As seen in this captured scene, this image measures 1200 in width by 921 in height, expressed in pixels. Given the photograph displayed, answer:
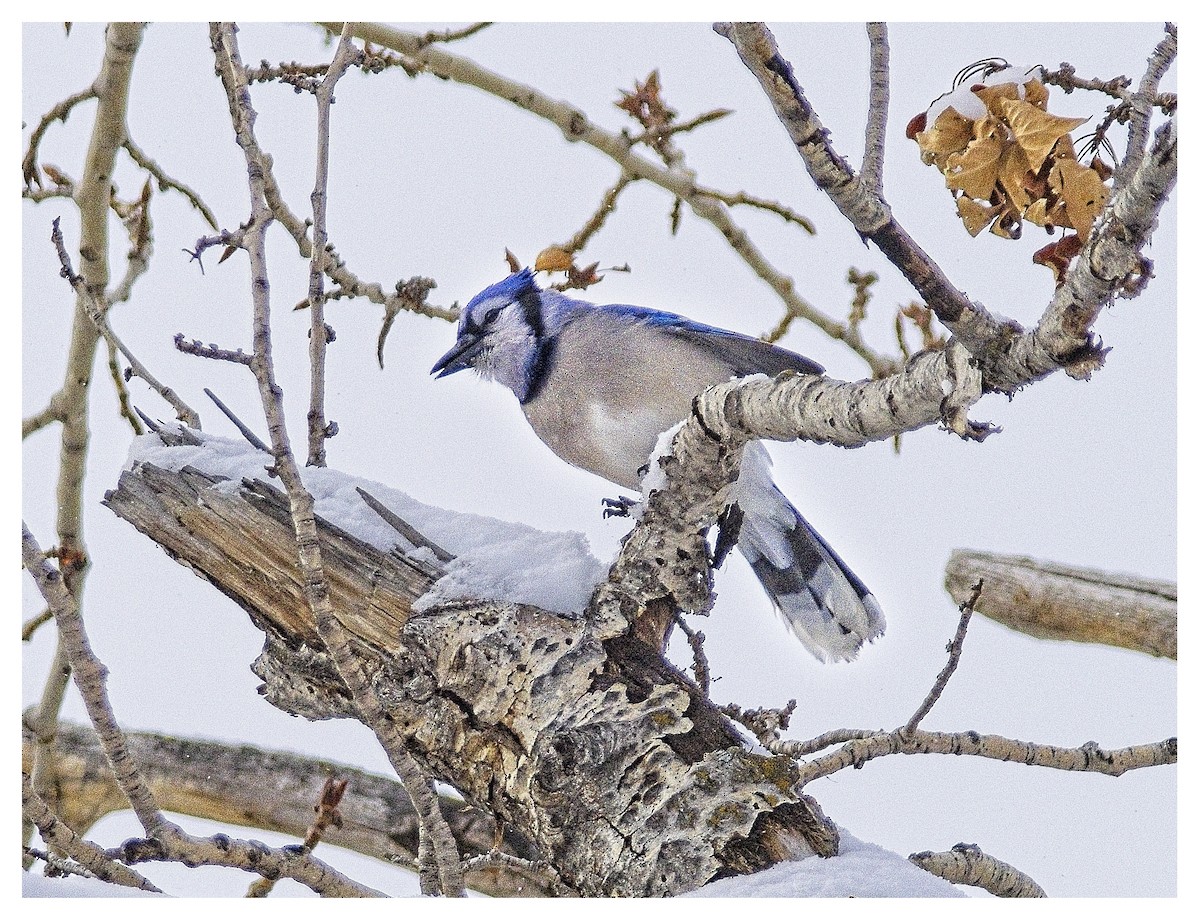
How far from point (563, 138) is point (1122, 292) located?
122 centimetres

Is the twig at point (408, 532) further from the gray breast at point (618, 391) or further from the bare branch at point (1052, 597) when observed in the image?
the bare branch at point (1052, 597)

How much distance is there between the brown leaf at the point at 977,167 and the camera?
40.4 inches

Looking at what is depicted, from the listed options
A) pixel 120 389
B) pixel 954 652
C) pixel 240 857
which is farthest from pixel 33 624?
pixel 954 652

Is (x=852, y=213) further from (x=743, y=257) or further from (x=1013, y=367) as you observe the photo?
(x=743, y=257)

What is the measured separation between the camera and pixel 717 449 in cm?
→ 139

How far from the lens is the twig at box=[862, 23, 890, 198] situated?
1.08 meters

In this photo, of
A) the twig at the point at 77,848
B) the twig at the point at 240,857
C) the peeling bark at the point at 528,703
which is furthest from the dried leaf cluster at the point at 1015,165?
the twig at the point at 77,848

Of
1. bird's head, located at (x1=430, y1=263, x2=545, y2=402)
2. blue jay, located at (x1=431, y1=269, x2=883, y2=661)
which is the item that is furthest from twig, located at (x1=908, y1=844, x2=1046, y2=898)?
bird's head, located at (x1=430, y1=263, x2=545, y2=402)

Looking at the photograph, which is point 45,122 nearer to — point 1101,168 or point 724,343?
point 724,343

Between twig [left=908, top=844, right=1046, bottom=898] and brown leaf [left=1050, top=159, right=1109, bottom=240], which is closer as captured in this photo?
brown leaf [left=1050, top=159, right=1109, bottom=240]

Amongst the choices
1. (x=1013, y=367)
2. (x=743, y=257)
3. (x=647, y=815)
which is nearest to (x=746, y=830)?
(x=647, y=815)

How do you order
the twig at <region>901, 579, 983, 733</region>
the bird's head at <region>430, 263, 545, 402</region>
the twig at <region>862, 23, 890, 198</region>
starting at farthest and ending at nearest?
1. the bird's head at <region>430, 263, 545, 402</region>
2. the twig at <region>901, 579, 983, 733</region>
3. the twig at <region>862, 23, 890, 198</region>

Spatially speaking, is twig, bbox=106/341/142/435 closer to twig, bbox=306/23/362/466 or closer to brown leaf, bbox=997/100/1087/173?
twig, bbox=306/23/362/466

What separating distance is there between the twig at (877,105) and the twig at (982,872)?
2.90ft
